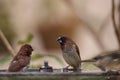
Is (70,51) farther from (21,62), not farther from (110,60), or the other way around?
(110,60)

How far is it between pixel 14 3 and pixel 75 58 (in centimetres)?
426

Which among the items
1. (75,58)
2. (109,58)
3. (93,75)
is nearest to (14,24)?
(109,58)

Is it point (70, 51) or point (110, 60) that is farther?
point (110, 60)

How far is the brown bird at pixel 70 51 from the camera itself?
3.21m

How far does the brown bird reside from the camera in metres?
3.21

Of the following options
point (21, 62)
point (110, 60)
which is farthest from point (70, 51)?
point (110, 60)

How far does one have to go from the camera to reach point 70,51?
10.8 feet

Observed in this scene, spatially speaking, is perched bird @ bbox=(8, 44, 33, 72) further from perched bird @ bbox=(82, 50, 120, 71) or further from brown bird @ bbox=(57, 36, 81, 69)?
perched bird @ bbox=(82, 50, 120, 71)

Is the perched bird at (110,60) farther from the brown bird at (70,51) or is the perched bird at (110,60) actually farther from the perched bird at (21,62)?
the perched bird at (21,62)

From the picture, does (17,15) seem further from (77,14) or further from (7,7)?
(77,14)

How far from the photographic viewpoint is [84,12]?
677 centimetres

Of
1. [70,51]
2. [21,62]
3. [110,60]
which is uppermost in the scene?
[110,60]

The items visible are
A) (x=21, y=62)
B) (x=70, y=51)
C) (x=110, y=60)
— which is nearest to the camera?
(x=21, y=62)

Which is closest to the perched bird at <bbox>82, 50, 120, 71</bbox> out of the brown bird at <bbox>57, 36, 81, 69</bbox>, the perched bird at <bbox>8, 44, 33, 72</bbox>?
the brown bird at <bbox>57, 36, 81, 69</bbox>
